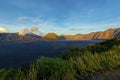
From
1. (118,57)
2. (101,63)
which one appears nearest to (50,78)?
(101,63)

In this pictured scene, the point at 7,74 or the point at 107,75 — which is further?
the point at 107,75

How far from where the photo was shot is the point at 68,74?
310 inches

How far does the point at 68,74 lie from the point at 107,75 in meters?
1.79

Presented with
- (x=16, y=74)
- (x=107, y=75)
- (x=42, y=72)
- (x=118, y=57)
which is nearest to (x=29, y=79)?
(x=16, y=74)

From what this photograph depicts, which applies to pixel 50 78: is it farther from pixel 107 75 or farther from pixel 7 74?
pixel 107 75

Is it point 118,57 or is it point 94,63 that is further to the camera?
point 118,57

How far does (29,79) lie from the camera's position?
7.10 m

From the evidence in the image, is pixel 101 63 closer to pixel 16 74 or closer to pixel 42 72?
pixel 42 72

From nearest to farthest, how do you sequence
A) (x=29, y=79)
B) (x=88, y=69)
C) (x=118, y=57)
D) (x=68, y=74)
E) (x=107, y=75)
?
(x=29, y=79), (x=68, y=74), (x=107, y=75), (x=88, y=69), (x=118, y=57)

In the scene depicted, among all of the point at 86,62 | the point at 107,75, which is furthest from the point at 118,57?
the point at 107,75

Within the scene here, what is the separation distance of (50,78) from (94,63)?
3552 millimetres

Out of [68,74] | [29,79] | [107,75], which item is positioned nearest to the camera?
[29,79]

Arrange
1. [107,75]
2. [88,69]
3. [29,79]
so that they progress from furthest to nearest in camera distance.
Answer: [88,69] < [107,75] < [29,79]

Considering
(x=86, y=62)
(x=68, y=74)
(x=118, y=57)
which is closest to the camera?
(x=68, y=74)
